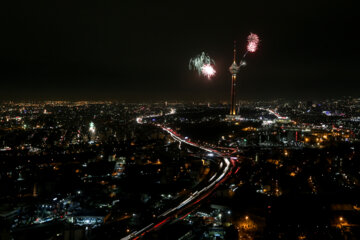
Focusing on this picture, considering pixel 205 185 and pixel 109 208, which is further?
pixel 205 185

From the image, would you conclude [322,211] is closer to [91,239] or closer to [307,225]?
[307,225]

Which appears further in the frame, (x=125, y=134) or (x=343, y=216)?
(x=125, y=134)

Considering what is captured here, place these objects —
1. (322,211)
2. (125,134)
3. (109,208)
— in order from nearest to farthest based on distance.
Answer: (322,211), (109,208), (125,134)

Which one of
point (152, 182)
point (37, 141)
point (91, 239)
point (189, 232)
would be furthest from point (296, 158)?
point (37, 141)

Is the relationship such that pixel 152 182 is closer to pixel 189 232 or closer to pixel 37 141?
pixel 189 232

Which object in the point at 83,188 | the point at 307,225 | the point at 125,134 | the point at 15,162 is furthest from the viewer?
the point at 125,134

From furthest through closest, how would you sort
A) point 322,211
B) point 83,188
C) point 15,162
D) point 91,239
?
point 15,162 < point 83,188 < point 322,211 < point 91,239

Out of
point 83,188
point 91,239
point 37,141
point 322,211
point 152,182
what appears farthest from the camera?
point 37,141

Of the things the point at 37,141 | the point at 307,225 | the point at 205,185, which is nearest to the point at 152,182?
the point at 205,185
